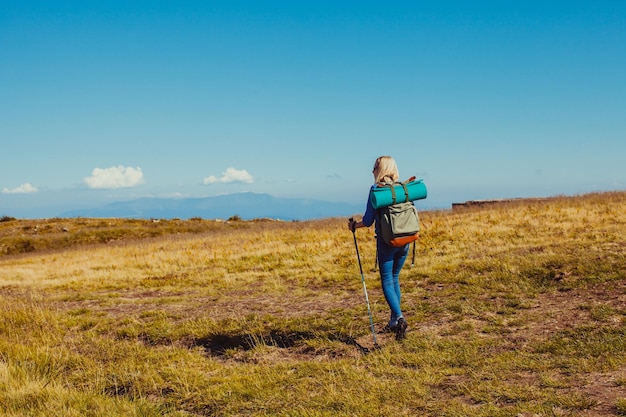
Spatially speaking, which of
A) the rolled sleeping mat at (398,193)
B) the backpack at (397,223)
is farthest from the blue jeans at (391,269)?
the rolled sleeping mat at (398,193)

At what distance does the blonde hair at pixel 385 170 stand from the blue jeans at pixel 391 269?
1039 mm

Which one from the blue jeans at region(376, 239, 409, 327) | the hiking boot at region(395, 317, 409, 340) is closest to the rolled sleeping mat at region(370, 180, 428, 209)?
the blue jeans at region(376, 239, 409, 327)

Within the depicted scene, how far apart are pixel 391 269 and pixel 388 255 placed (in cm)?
35

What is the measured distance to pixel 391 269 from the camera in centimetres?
855

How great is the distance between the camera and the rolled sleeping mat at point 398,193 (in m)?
7.82

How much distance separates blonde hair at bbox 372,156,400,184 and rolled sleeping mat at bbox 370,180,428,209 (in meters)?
0.18

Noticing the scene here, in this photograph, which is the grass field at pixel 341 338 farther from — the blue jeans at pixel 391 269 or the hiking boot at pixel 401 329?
the blue jeans at pixel 391 269

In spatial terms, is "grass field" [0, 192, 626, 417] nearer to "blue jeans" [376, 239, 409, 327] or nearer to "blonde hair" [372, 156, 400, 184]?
"blue jeans" [376, 239, 409, 327]

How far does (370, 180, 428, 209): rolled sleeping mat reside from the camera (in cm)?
782

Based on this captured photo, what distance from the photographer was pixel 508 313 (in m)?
9.81

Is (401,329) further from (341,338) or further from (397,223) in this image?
(397,223)

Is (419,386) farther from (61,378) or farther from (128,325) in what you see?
(128,325)

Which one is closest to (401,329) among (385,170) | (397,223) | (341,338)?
(341,338)

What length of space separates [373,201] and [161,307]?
27.1ft
